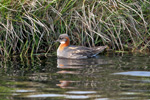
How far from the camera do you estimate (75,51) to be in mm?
9555

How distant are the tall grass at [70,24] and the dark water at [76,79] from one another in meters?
0.78

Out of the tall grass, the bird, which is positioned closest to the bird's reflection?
the bird

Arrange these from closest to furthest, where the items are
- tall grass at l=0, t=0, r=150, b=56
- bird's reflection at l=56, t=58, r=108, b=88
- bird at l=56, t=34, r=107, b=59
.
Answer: bird's reflection at l=56, t=58, r=108, b=88
tall grass at l=0, t=0, r=150, b=56
bird at l=56, t=34, r=107, b=59

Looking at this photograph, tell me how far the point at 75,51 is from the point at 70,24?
2.45ft

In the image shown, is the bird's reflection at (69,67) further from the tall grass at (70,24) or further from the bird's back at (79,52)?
the tall grass at (70,24)

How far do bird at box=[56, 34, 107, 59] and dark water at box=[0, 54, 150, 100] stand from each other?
66cm

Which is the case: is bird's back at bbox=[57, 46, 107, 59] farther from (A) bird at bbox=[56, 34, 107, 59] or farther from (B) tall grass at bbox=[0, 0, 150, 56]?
(B) tall grass at bbox=[0, 0, 150, 56]

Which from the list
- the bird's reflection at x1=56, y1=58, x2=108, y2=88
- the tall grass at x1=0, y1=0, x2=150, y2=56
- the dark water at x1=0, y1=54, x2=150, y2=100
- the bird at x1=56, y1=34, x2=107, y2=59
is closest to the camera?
the dark water at x1=0, y1=54, x2=150, y2=100

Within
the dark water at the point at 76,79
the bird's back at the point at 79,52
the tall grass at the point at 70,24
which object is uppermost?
the tall grass at the point at 70,24

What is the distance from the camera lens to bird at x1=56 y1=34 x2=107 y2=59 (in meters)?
9.43

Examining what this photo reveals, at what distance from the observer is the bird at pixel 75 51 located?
943 cm

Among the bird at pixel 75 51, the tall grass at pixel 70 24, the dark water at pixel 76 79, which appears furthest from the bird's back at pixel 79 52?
the dark water at pixel 76 79

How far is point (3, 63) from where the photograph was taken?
8102mm

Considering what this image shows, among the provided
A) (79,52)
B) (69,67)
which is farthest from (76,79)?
(79,52)
